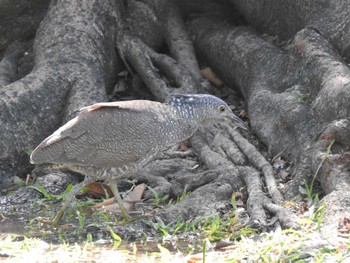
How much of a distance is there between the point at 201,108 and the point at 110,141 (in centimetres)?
108

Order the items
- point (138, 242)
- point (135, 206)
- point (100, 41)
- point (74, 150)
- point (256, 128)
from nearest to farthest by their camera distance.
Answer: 1. point (138, 242)
2. point (74, 150)
3. point (135, 206)
4. point (256, 128)
5. point (100, 41)

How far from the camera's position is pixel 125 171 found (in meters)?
7.77

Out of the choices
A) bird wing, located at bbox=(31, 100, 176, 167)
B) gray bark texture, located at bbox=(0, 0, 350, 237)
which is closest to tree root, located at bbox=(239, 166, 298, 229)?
gray bark texture, located at bbox=(0, 0, 350, 237)

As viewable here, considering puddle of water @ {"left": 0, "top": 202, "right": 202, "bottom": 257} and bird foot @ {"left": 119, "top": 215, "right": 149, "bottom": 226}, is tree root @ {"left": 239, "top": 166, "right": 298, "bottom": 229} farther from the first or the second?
bird foot @ {"left": 119, "top": 215, "right": 149, "bottom": 226}

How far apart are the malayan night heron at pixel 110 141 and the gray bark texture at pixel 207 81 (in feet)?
2.02

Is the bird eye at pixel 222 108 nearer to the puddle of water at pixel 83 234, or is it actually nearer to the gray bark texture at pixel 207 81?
the gray bark texture at pixel 207 81

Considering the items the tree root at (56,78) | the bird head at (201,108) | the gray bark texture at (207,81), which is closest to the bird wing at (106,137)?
the bird head at (201,108)

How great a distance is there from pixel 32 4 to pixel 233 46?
2673 millimetres

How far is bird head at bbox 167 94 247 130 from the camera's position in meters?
8.20

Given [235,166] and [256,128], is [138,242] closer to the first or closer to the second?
[235,166]

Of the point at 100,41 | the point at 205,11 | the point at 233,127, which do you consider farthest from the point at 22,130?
the point at 205,11

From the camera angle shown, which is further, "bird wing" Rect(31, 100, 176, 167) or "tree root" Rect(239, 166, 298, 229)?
"bird wing" Rect(31, 100, 176, 167)

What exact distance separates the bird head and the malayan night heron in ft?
0.92

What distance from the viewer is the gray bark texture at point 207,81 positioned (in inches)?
313
